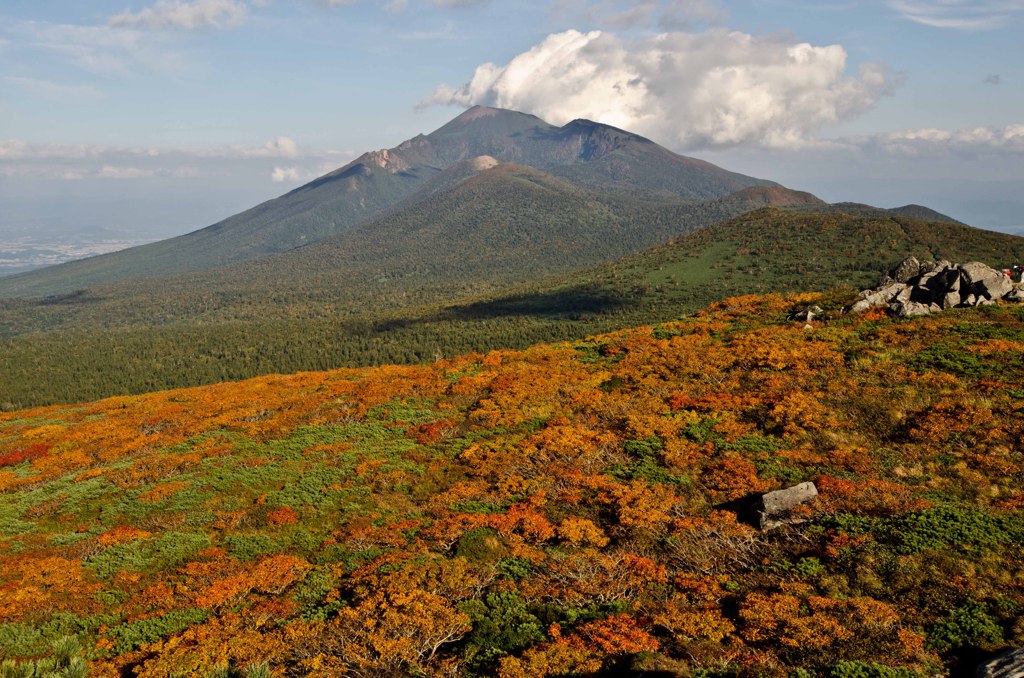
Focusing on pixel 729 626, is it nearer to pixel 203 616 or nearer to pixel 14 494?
pixel 203 616

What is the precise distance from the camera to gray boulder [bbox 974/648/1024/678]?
1012 centimetres

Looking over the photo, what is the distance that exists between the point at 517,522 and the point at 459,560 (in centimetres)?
298

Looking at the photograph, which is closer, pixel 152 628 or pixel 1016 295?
pixel 152 628

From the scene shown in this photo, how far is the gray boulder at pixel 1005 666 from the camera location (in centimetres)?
1012

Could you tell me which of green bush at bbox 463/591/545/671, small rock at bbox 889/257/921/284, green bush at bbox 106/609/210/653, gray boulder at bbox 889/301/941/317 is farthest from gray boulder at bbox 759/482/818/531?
small rock at bbox 889/257/921/284

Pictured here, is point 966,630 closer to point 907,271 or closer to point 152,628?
point 152,628

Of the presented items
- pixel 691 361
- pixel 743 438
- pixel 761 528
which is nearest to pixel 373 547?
pixel 761 528

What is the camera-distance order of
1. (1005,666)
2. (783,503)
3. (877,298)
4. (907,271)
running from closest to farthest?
(1005,666)
(783,503)
(877,298)
(907,271)

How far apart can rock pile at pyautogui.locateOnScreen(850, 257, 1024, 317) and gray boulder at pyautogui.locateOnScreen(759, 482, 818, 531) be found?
28.2 metres

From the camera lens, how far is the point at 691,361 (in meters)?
34.9

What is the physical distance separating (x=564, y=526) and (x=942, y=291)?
132ft

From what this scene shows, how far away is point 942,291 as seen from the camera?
4128 cm

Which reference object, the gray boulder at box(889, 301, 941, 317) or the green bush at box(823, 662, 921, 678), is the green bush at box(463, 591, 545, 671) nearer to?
the green bush at box(823, 662, 921, 678)

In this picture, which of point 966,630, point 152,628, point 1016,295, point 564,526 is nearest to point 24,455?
point 152,628
